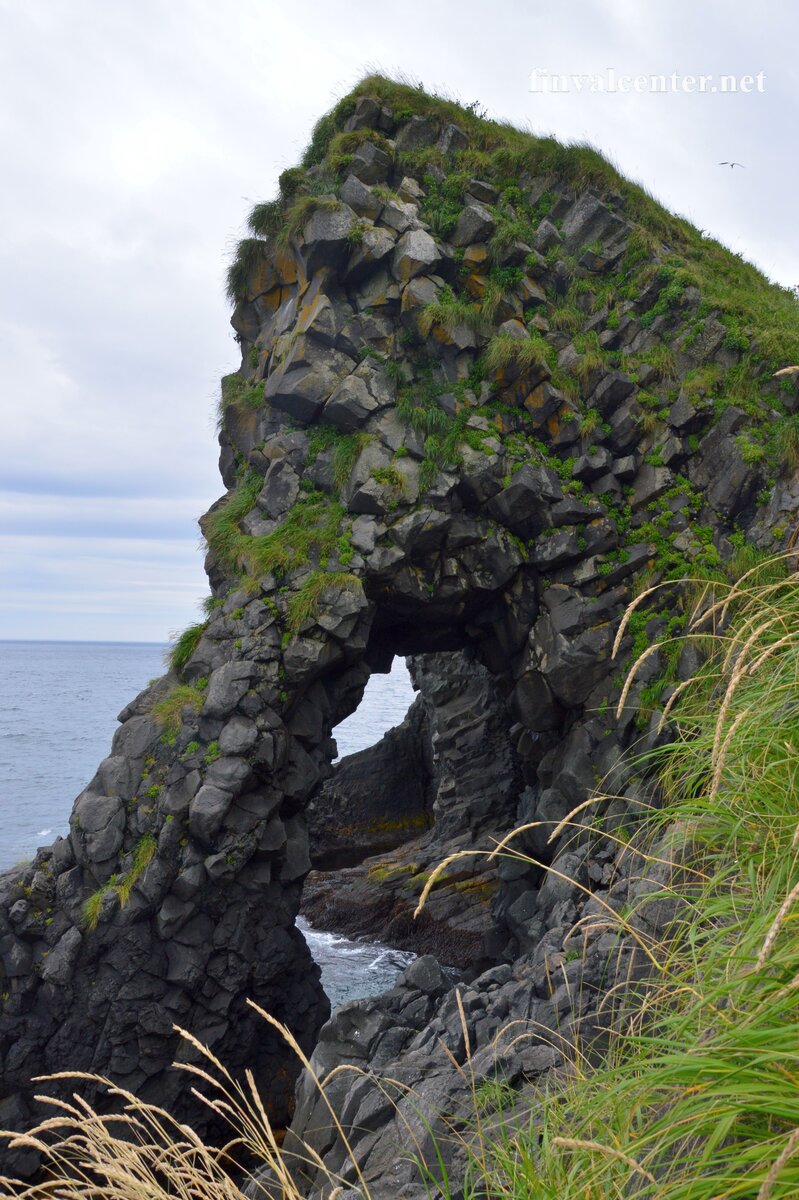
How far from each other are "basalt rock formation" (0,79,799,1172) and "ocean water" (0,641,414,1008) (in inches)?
99.4

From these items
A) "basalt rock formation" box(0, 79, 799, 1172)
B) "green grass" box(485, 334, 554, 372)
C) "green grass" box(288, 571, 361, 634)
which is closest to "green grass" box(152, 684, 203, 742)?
"basalt rock formation" box(0, 79, 799, 1172)

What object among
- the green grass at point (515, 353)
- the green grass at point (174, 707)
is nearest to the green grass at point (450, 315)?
the green grass at point (515, 353)

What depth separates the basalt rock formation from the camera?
38.4ft

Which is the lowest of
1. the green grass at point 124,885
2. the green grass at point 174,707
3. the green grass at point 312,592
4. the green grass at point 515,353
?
the green grass at point 124,885

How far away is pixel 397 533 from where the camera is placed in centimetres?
1282

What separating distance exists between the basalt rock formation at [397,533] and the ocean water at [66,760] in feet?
8.28

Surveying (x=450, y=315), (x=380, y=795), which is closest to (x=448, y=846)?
(x=380, y=795)

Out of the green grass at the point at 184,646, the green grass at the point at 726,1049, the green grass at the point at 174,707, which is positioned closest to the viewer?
the green grass at the point at 726,1049

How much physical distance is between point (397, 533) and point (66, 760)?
44.3 m

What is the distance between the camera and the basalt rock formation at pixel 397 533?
38.4 ft

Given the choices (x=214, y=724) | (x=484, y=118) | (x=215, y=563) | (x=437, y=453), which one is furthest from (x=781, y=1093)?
(x=484, y=118)

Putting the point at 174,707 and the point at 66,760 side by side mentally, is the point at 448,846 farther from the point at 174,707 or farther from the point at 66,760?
the point at 66,760

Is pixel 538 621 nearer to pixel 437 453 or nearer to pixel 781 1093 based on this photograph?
pixel 437 453

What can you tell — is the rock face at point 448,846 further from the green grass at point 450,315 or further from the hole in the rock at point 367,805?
the green grass at point 450,315
